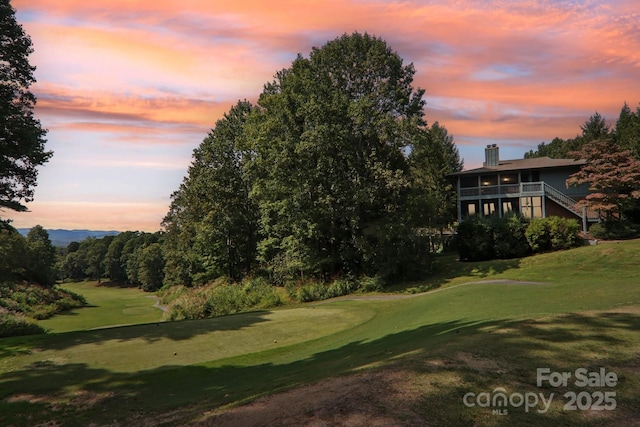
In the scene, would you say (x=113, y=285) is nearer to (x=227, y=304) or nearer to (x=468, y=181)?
(x=227, y=304)

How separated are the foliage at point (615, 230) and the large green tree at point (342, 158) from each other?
711 inches

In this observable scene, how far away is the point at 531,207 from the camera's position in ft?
143

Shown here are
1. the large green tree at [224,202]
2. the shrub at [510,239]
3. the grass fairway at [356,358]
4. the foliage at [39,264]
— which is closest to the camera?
the grass fairway at [356,358]

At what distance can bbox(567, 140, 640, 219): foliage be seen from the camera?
3356 centimetres

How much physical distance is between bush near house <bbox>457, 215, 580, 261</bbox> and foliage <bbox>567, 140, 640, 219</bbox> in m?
3.19

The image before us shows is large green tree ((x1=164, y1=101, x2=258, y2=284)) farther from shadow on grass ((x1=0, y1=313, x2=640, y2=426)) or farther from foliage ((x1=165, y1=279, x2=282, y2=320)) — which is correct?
shadow on grass ((x1=0, y1=313, x2=640, y2=426))

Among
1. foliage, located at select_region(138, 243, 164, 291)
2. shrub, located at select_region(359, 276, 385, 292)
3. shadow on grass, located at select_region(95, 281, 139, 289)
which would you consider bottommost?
shadow on grass, located at select_region(95, 281, 139, 289)

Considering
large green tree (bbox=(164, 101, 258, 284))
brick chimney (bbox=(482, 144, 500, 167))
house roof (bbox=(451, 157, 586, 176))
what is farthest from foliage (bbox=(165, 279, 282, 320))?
brick chimney (bbox=(482, 144, 500, 167))

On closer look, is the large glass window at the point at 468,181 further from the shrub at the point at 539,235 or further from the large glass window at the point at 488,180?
the shrub at the point at 539,235

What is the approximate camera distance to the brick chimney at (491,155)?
5094 cm

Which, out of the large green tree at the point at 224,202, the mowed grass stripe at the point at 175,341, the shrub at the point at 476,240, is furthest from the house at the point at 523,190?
the mowed grass stripe at the point at 175,341

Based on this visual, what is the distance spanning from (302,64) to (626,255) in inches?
1251

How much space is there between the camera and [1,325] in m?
22.2

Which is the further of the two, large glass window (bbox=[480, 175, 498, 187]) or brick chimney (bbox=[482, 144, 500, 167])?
brick chimney (bbox=[482, 144, 500, 167])
